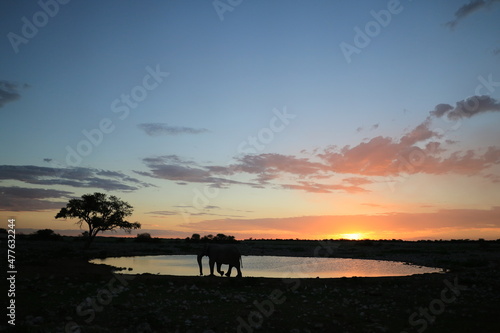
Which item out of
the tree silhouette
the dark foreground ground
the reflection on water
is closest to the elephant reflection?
the reflection on water

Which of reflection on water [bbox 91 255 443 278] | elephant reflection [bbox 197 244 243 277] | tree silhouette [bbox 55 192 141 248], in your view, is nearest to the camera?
elephant reflection [bbox 197 244 243 277]

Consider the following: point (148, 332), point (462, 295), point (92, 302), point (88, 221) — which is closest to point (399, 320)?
point (462, 295)

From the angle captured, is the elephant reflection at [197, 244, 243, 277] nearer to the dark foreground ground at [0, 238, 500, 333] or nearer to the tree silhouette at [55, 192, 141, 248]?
the dark foreground ground at [0, 238, 500, 333]

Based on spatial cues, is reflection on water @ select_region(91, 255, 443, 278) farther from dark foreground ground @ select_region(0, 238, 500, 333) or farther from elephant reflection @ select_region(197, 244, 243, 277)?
dark foreground ground @ select_region(0, 238, 500, 333)

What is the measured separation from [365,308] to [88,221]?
51210 millimetres

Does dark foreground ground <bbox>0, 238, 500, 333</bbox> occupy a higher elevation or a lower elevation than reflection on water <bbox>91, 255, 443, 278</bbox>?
higher

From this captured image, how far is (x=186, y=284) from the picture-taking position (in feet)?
62.2

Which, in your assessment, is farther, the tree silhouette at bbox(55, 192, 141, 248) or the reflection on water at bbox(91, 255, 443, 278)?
the tree silhouette at bbox(55, 192, 141, 248)

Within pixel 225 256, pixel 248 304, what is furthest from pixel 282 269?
pixel 248 304

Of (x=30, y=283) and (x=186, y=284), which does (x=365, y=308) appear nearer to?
(x=186, y=284)

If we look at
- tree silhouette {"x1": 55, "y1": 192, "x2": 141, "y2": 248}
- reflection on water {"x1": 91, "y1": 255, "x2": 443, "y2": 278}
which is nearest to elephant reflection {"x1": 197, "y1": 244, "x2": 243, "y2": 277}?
reflection on water {"x1": 91, "y1": 255, "x2": 443, "y2": 278}

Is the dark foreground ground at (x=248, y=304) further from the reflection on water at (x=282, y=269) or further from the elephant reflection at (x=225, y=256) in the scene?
the reflection on water at (x=282, y=269)

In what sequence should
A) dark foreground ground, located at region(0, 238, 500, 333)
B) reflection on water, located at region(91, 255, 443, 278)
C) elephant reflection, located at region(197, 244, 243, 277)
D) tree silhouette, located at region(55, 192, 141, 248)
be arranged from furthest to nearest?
1. tree silhouette, located at region(55, 192, 141, 248)
2. reflection on water, located at region(91, 255, 443, 278)
3. elephant reflection, located at region(197, 244, 243, 277)
4. dark foreground ground, located at region(0, 238, 500, 333)

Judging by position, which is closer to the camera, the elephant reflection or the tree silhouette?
the elephant reflection
